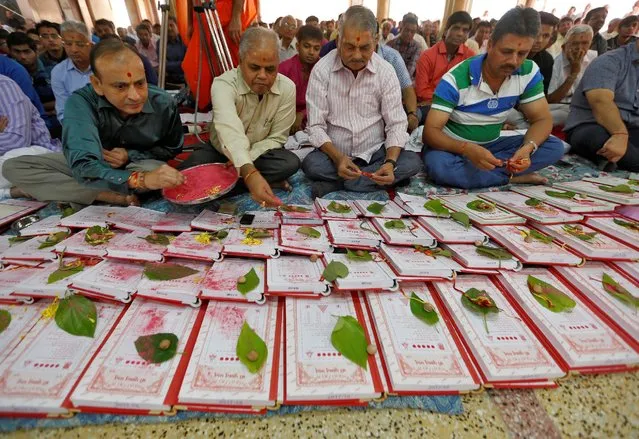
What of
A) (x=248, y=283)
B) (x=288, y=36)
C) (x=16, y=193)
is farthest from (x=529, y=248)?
(x=288, y=36)

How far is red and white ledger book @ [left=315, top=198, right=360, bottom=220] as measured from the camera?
1.42 m

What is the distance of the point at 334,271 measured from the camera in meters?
0.99

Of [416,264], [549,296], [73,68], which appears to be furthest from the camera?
[73,68]

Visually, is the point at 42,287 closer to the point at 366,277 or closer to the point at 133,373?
the point at 133,373

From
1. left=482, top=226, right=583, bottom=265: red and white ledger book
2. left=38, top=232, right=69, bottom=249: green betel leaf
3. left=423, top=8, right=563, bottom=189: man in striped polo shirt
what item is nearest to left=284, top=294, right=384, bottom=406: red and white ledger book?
left=482, top=226, right=583, bottom=265: red and white ledger book

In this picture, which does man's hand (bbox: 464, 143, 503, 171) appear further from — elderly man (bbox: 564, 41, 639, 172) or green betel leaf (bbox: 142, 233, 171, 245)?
green betel leaf (bbox: 142, 233, 171, 245)

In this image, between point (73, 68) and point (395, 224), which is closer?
point (395, 224)

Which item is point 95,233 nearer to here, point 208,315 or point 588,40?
point 208,315

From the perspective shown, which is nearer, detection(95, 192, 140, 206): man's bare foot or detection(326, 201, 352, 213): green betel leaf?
detection(326, 201, 352, 213): green betel leaf

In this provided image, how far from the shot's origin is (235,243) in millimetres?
1176

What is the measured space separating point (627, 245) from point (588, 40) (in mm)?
2408

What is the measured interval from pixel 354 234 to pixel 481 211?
2.06ft

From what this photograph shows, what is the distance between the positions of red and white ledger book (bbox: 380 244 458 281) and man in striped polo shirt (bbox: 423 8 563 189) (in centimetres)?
86

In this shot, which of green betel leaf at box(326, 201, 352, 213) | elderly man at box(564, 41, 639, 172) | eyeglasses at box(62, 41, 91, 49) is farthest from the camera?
eyeglasses at box(62, 41, 91, 49)
